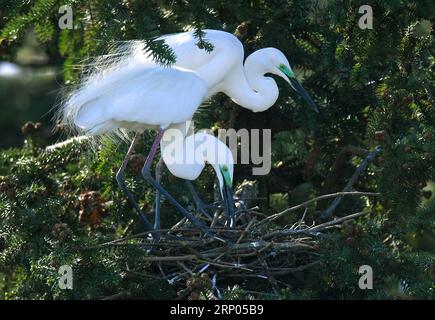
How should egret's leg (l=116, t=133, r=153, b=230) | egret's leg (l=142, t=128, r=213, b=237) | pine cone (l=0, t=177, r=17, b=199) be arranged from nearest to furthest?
pine cone (l=0, t=177, r=17, b=199), egret's leg (l=142, t=128, r=213, b=237), egret's leg (l=116, t=133, r=153, b=230)

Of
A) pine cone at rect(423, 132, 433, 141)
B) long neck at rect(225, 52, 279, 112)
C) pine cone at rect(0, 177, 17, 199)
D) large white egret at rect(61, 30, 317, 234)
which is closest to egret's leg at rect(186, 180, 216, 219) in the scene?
large white egret at rect(61, 30, 317, 234)

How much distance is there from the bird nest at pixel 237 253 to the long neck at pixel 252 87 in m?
0.74

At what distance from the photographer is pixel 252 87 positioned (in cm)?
500

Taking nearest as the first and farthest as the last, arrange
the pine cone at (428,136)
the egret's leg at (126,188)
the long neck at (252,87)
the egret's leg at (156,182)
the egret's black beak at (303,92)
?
the pine cone at (428,136)
the egret's leg at (156,182)
the egret's leg at (126,188)
the egret's black beak at (303,92)
the long neck at (252,87)

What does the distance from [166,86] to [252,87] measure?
67cm

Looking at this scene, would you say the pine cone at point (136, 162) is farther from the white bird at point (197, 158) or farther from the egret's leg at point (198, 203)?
the egret's leg at point (198, 203)

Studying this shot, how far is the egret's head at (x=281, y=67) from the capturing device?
4680 millimetres

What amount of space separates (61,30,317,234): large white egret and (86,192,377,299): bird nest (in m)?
0.21

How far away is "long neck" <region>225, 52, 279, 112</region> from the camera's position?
4.77 meters

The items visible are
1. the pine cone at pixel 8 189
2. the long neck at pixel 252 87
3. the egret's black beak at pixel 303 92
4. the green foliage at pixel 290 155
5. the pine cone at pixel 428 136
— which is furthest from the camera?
the long neck at pixel 252 87

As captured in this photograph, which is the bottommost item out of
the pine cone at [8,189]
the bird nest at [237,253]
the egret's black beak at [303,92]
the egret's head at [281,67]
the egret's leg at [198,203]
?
the bird nest at [237,253]

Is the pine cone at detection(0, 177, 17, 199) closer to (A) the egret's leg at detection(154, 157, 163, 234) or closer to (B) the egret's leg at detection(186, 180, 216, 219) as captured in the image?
(A) the egret's leg at detection(154, 157, 163, 234)

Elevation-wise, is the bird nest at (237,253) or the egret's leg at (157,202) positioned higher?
the egret's leg at (157,202)

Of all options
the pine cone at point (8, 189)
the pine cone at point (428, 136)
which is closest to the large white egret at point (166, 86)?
the pine cone at point (8, 189)
